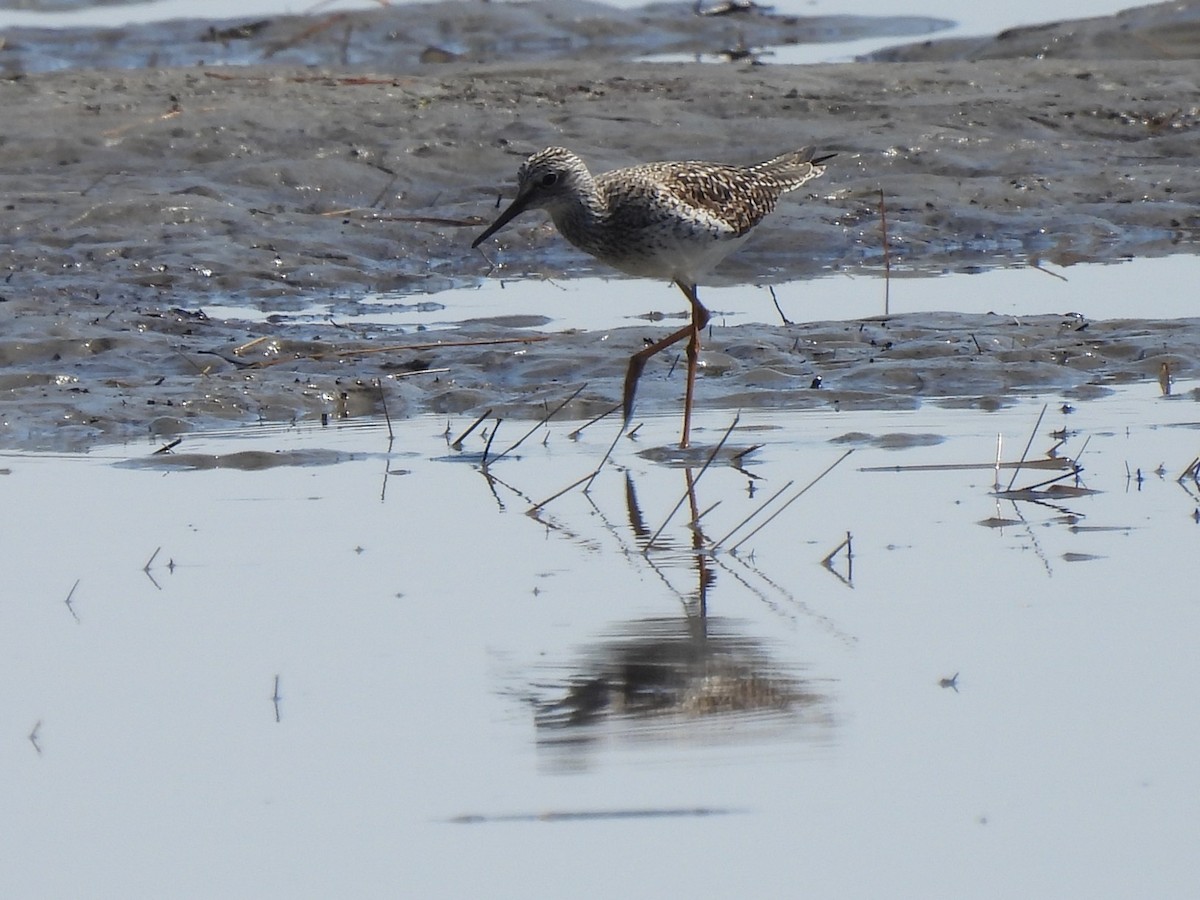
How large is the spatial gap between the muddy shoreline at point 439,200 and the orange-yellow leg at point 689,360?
0.27 meters

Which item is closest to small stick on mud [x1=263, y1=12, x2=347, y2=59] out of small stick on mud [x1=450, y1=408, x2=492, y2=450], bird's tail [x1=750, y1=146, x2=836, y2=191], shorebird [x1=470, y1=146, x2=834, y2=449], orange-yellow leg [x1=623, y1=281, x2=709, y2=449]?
bird's tail [x1=750, y1=146, x2=836, y2=191]

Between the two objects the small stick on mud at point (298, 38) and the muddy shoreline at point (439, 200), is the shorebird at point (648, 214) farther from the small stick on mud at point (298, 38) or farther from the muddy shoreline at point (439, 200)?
the small stick on mud at point (298, 38)

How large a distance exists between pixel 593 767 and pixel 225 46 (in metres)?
15.3

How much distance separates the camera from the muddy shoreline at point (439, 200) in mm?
8383

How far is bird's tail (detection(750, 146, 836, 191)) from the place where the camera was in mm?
8953

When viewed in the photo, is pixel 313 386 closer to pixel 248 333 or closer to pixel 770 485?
pixel 248 333

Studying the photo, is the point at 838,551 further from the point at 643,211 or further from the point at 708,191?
the point at 708,191

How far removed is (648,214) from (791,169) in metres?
1.40

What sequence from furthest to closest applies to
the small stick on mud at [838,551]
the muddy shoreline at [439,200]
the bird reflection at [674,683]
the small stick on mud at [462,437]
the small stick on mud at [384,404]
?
the muddy shoreline at [439,200] → the small stick on mud at [384,404] → the small stick on mud at [462,437] → the small stick on mud at [838,551] → the bird reflection at [674,683]

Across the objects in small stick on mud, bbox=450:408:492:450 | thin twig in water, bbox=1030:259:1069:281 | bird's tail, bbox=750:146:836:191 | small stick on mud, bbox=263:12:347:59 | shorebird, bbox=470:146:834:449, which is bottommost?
small stick on mud, bbox=450:408:492:450

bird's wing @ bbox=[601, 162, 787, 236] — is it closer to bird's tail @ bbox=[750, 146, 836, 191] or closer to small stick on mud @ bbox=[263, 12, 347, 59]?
bird's tail @ bbox=[750, 146, 836, 191]

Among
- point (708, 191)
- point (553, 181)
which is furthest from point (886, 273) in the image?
point (553, 181)

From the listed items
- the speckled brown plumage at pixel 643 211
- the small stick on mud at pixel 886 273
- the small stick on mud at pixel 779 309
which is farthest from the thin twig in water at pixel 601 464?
the small stick on mud at pixel 886 273

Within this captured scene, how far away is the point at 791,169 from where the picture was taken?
9148 mm
